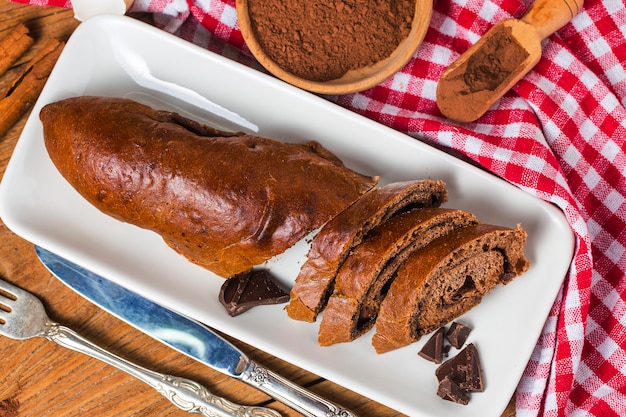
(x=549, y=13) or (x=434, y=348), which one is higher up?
(x=549, y=13)

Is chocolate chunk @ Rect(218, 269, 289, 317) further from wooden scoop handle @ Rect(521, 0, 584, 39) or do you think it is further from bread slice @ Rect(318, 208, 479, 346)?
wooden scoop handle @ Rect(521, 0, 584, 39)

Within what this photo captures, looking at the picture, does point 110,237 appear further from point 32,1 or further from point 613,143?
point 613,143

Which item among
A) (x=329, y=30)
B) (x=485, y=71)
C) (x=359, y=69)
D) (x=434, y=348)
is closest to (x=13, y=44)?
(x=329, y=30)

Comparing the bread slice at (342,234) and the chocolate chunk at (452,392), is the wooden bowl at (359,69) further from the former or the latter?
the chocolate chunk at (452,392)

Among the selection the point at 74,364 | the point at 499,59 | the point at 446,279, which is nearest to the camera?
the point at 446,279

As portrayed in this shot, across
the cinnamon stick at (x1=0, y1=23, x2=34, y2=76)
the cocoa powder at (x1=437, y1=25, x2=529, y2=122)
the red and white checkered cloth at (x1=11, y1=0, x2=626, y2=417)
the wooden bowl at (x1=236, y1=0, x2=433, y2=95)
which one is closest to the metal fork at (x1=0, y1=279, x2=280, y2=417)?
the cinnamon stick at (x1=0, y1=23, x2=34, y2=76)

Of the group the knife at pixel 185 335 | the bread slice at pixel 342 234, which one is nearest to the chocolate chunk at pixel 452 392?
the knife at pixel 185 335

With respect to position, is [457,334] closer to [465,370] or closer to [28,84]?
[465,370]
